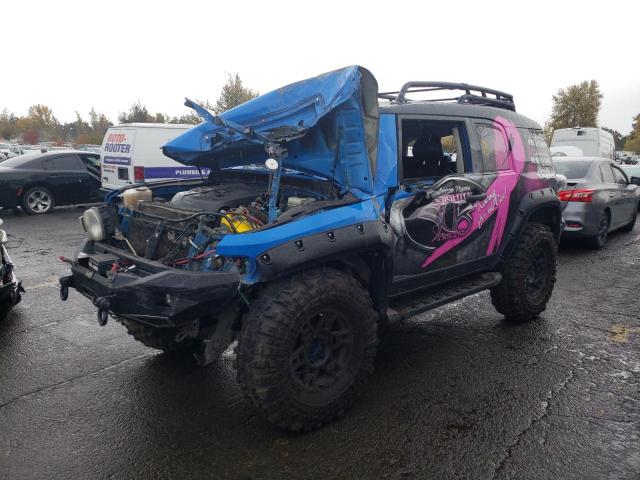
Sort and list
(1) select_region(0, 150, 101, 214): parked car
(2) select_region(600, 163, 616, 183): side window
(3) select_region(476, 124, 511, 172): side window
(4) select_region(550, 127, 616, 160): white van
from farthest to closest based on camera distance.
Result: (4) select_region(550, 127, 616, 160): white van → (1) select_region(0, 150, 101, 214): parked car → (2) select_region(600, 163, 616, 183): side window → (3) select_region(476, 124, 511, 172): side window

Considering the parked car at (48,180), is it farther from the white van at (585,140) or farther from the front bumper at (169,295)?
the white van at (585,140)

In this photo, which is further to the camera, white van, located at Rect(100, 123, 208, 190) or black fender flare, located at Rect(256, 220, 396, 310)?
white van, located at Rect(100, 123, 208, 190)

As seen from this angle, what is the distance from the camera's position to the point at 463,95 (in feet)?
14.2

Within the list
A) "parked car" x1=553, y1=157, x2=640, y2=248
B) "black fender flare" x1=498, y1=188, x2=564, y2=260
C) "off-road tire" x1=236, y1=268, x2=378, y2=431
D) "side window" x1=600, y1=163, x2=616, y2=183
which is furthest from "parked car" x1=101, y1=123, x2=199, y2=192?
"off-road tire" x1=236, y1=268, x2=378, y2=431

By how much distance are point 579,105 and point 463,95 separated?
41.0 metres

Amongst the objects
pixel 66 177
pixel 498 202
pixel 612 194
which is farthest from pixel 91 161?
pixel 612 194

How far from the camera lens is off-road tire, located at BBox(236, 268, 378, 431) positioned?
273cm

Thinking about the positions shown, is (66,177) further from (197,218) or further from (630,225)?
(630,225)

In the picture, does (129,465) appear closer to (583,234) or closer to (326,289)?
(326,289)

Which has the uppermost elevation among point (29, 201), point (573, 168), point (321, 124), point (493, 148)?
point (321, 124)

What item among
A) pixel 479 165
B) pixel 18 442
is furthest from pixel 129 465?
pixel 479 165

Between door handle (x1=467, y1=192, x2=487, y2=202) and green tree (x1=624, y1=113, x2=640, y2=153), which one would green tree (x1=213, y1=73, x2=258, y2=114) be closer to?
door handle (x1=467, y1=192, x2=487, y2=202)

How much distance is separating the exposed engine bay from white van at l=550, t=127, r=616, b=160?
18.0m

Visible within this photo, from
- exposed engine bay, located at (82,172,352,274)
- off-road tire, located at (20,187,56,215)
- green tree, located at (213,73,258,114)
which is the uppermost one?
green tree, located at (213,73,258,114)
